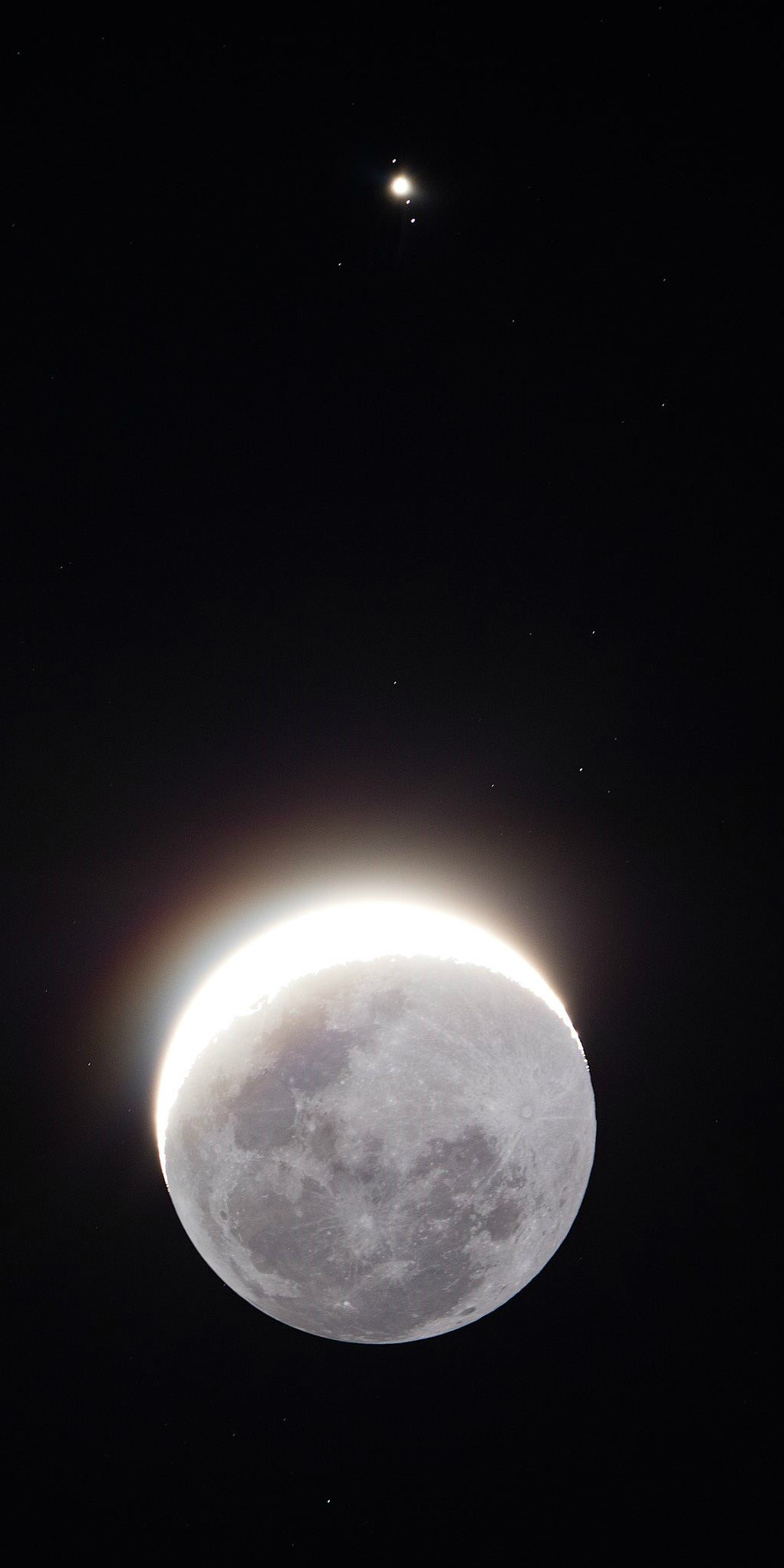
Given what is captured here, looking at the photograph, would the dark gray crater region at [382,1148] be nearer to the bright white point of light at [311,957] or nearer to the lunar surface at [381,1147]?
the lunar surface at [381,1147]

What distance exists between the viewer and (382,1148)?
592 centimetres

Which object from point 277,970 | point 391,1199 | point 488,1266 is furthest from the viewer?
point 277,970

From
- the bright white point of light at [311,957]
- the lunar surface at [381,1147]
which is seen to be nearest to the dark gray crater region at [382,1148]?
the lunar surface at [381,1147]

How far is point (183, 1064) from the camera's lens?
6.92 meters

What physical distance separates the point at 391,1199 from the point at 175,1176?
190 cm

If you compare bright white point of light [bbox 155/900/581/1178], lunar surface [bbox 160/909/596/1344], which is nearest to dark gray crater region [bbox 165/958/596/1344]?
lunar surface [bbox 160/909/596/1344]

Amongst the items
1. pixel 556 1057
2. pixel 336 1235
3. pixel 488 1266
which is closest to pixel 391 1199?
pixel 336 1235

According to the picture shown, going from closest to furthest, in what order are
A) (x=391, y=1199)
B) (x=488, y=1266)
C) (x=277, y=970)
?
(x=391, y=1199) < (x=488, y=1266) < (x=277, y=970)

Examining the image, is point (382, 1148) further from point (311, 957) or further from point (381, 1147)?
point (311, 957)

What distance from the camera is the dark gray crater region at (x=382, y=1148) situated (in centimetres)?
597

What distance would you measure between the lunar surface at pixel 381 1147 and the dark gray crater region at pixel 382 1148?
0.04ft

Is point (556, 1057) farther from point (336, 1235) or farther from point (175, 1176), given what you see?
point (175, 1176)

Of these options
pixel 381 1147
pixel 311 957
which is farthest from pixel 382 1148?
pixel 311 957

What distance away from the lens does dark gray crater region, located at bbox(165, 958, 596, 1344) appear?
19.6ft
